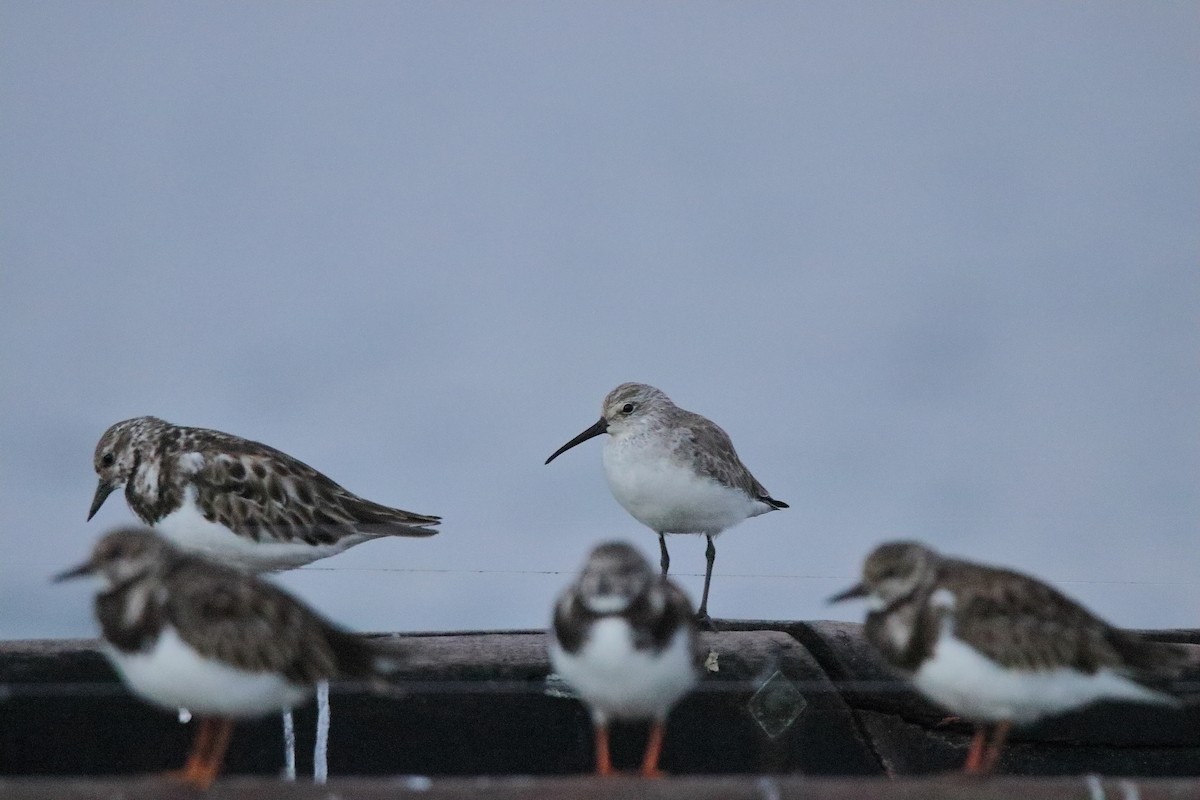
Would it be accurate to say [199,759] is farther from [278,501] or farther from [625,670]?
[278,501]

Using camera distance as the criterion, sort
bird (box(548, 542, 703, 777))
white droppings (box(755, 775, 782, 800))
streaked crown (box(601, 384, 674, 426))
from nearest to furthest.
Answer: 1. white droppings (box(755, 775, 782, 800))
2. bird (box(548, 542, 703, 777))
3. streaked crown (box(601, 384, 674, 426))

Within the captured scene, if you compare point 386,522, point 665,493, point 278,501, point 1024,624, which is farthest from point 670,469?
point 1024,624

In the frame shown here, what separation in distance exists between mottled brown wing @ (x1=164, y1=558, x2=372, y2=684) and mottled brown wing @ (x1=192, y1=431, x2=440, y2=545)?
9.06 ft

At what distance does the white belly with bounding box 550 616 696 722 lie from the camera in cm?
506

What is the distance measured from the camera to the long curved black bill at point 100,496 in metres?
8.47

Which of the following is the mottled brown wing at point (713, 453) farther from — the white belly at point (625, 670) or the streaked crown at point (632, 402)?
the white belly at point (625, 670)

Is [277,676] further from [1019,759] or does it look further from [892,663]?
[1019,759]

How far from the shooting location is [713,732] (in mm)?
7414

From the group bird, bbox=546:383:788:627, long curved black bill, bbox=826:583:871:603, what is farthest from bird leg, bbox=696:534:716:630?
long curved black bill, bbox=826:583:871:603

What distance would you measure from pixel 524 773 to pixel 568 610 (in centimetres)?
252

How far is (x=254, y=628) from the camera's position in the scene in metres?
5.04

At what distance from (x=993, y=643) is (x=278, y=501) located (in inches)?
165

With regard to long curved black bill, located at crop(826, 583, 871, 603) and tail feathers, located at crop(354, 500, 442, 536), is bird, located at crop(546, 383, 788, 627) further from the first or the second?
long curved black bill, located at crop(826, 583, 871, 603)

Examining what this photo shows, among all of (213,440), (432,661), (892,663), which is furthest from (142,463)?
(892,663)
